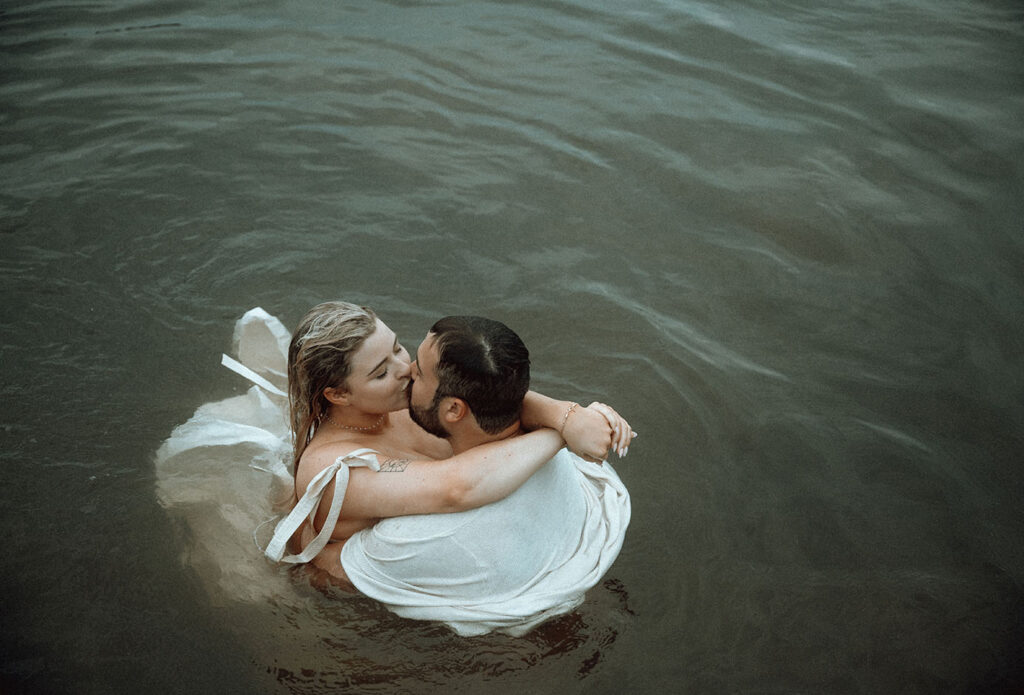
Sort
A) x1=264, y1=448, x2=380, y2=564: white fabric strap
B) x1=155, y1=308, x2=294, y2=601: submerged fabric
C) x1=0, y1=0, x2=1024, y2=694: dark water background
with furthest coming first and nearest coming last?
x1=155, y1=308, x2=294, y2=601: submerged fabric < x1=0, y1=0, x2=1024, y2=694: dark water background < x1=264, y1=448, x2=380, y2=564: white fabric strap

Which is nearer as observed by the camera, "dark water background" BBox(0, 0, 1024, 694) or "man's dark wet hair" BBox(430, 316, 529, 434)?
"man's dark wet hair" BBox(430, 316, 529, 434)

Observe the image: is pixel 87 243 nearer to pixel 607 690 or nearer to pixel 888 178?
pixel 607 690

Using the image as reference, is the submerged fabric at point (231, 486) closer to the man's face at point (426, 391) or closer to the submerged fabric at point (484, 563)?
the submerged fabric at point (484, 563)

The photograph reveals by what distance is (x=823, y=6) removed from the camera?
33.7ft

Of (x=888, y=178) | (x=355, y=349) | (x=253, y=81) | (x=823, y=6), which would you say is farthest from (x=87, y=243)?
(x=823, y=6)

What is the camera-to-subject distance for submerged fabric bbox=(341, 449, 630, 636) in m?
3.71

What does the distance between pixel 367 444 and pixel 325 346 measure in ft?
1.77

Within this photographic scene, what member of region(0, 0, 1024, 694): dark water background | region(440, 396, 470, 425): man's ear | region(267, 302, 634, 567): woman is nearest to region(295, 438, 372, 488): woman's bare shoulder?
region(267, 302, 634, 567): woman

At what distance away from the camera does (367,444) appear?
412 centimetres

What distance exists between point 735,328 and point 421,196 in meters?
2.62

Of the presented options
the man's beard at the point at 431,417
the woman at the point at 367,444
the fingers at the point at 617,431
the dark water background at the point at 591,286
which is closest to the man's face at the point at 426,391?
the man's beard at the point at 431,417

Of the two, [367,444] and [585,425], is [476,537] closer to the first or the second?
[585,425]

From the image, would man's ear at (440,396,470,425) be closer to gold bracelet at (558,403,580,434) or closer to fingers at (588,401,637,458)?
gold bracelet at (558,403,580,434)

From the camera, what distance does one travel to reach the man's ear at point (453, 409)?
3734 mm
